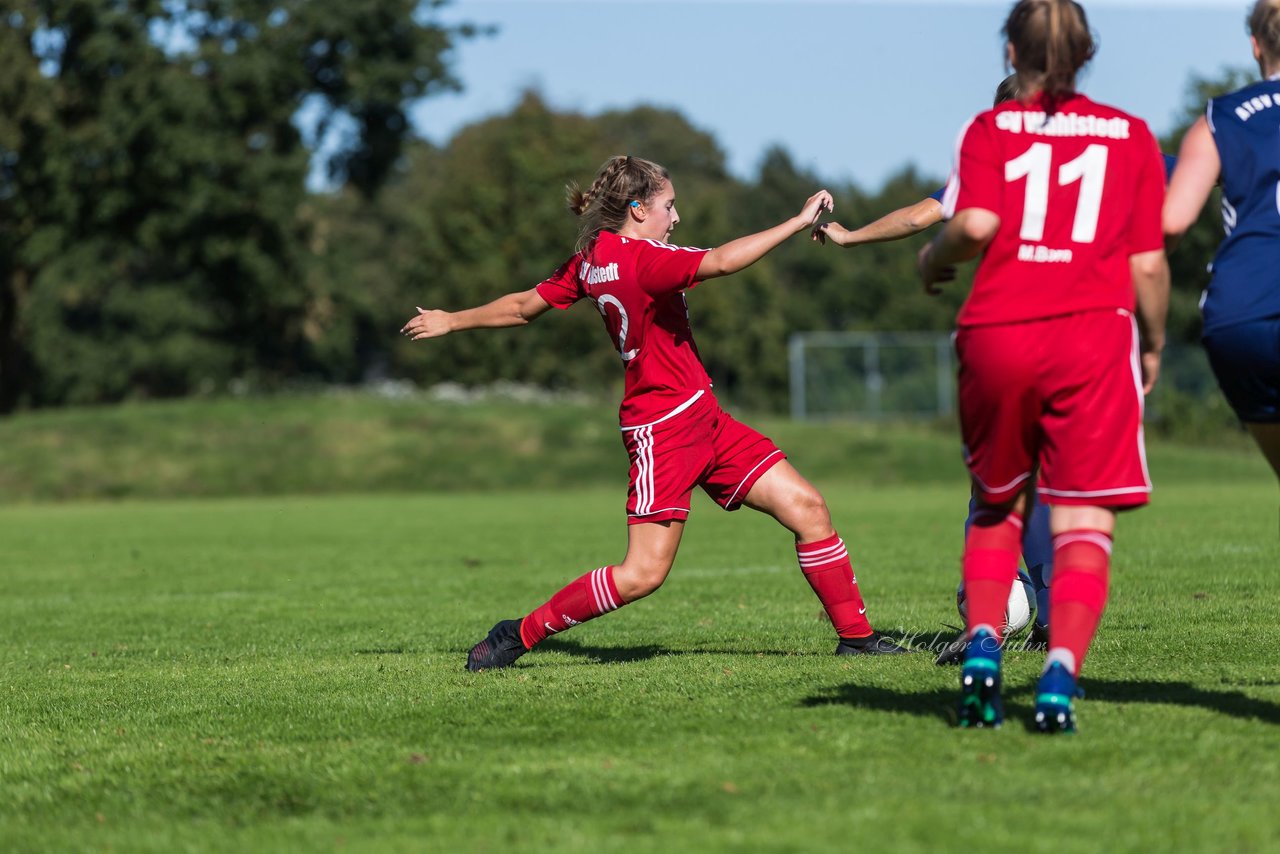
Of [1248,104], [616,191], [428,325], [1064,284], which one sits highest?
[1248,104]

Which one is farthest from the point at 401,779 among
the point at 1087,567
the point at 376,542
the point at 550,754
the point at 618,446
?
the point at 618,446

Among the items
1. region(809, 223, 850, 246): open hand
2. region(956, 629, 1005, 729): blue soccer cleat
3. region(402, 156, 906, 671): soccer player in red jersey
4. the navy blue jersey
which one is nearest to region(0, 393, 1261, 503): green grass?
region(402, 156, 906, 671): soccer player in red jersey

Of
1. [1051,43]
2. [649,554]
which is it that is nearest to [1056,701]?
[1051,43]

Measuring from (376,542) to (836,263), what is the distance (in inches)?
2136

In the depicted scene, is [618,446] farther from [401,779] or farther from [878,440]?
[401,779]

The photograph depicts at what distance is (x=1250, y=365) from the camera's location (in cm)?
473

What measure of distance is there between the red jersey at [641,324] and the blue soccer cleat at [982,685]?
2174 mm

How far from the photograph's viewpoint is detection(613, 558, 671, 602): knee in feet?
21.4

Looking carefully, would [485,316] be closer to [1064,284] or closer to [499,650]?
[499,650]

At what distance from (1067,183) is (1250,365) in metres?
0.85

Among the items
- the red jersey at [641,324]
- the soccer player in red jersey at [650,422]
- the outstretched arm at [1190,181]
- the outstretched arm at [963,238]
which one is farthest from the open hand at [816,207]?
the outstretched arm at [1190,181]

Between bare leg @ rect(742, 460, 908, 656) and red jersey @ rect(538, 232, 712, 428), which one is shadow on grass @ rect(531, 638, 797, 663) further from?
red jersey @ rect(538, 232, 712, 428)

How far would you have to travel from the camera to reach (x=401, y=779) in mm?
4371

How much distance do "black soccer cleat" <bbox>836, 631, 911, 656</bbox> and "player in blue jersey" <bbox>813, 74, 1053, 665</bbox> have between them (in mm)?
222
